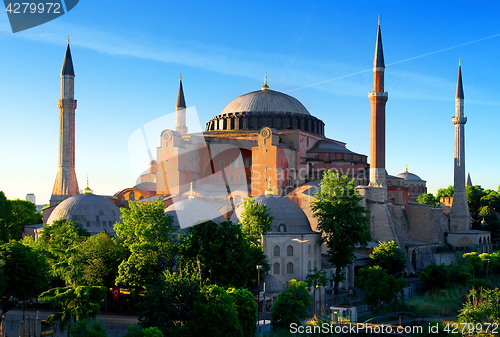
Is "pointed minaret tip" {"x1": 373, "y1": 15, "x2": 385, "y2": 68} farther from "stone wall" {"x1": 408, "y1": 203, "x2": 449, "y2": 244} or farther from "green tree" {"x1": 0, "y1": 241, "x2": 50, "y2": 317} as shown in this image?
"green tree" {"x1": 0, "y1": 241, "x2": 50, "y2": 317}

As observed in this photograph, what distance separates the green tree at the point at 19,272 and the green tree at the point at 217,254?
16.6ft

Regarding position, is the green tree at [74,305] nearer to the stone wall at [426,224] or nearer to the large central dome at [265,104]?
the large central dome at [265,104]

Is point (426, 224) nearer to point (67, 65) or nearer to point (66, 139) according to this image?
point (66, 139)

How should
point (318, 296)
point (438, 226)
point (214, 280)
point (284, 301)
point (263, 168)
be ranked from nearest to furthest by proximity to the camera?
point (284, 301)
point (214, 280)
point (318, 296)
point (263, 168)
point (438, 226)

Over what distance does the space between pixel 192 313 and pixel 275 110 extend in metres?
25.0

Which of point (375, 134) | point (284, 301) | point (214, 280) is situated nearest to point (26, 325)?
point (214, 280)

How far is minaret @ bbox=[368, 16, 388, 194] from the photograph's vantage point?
112 feet

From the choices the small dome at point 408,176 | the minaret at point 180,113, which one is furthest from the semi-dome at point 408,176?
the minaret at point 180,113

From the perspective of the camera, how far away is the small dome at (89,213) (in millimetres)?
29016

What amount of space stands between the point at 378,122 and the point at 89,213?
18055mm

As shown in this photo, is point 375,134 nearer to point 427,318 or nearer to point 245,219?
point 245,219

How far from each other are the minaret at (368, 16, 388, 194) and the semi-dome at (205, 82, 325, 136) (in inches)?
252

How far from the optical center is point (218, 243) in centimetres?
2091

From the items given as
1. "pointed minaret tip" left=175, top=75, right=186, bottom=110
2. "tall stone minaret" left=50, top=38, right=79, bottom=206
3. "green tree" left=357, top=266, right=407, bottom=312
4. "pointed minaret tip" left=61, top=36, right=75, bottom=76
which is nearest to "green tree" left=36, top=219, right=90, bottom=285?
"tall stone minaret" left=50, top=38, right=79, bottom=206
